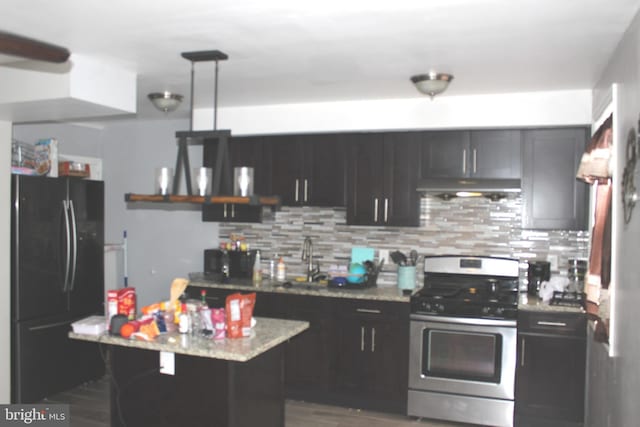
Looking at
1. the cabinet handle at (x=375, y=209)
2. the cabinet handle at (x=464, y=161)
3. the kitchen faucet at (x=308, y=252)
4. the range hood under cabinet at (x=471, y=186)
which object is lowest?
the kitchen faucet at (x=308, y=252)

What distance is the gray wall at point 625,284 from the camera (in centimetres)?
239

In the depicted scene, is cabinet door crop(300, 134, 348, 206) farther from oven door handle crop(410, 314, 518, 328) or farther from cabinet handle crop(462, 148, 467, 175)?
oven door handle crop(410, 314, 518, 328)

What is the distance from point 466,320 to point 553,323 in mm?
579

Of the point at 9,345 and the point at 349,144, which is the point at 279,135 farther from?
the point at 9,345

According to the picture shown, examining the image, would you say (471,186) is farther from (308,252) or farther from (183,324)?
(183,324)

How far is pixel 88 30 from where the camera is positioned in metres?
2.81

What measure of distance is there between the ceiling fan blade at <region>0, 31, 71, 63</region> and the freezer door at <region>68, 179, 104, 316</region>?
230cm

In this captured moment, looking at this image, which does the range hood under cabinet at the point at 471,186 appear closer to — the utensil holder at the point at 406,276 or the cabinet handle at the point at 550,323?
the utensil holder at the point at 406,276

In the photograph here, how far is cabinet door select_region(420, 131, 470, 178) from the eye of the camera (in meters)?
4.36

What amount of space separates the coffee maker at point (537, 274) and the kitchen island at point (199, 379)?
200cm

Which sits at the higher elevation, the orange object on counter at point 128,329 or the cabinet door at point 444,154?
the cabinet door at point 444,154

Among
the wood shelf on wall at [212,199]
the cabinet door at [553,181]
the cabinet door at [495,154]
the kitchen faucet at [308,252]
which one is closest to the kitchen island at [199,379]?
the wood shelf on wall at [212,199]

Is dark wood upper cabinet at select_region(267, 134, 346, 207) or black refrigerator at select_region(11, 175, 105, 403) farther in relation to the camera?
dark wood upper cabinet at select_region(267, 134, 346, 207)

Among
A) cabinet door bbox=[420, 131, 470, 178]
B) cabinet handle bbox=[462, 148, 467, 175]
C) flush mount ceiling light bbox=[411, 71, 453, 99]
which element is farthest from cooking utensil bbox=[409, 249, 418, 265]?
flush mount ceiling light bbox=[411, 71, 453, 99]
